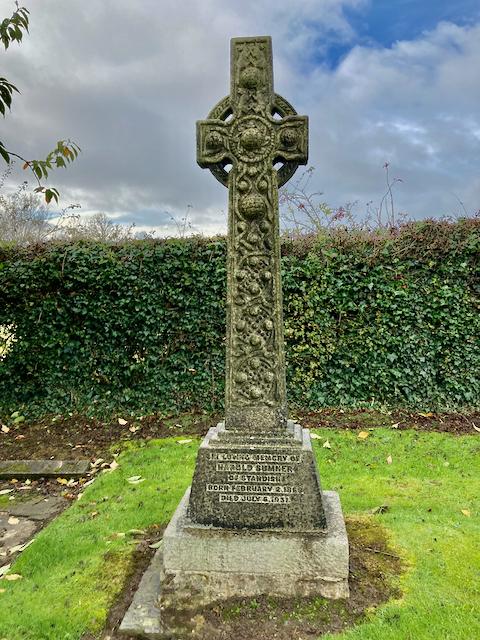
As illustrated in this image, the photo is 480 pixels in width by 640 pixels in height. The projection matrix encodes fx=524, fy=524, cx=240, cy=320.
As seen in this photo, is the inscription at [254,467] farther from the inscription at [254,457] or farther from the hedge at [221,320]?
the hedge at [221,320]

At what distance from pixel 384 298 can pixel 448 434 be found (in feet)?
7.32

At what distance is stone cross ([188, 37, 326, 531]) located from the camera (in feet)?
11.6

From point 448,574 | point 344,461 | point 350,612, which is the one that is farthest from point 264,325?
point 344,461

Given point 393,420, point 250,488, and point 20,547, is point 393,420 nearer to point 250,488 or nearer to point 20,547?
point 250,488

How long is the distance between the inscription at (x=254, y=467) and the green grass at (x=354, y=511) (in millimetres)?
1000

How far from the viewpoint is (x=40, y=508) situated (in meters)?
5.82

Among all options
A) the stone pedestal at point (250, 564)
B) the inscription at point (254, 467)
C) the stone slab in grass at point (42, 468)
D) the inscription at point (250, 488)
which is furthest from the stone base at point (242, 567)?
the stone slab in grass at point (42, 468)

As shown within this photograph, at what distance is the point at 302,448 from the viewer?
351 centimetres

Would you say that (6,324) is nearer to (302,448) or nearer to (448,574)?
(302,448)

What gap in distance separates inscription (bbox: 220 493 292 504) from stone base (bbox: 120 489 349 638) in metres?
0.19

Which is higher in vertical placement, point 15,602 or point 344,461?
point 344,461

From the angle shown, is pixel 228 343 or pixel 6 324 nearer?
pixel 228 343

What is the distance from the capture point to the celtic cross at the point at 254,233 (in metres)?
3.62

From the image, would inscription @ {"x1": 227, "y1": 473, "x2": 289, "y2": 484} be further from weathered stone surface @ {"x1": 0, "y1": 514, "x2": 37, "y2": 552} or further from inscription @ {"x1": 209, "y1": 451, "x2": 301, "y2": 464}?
weathered stone surface @ {"x1": 0, "y1": 514, "x2": 37, "y2": 552}
